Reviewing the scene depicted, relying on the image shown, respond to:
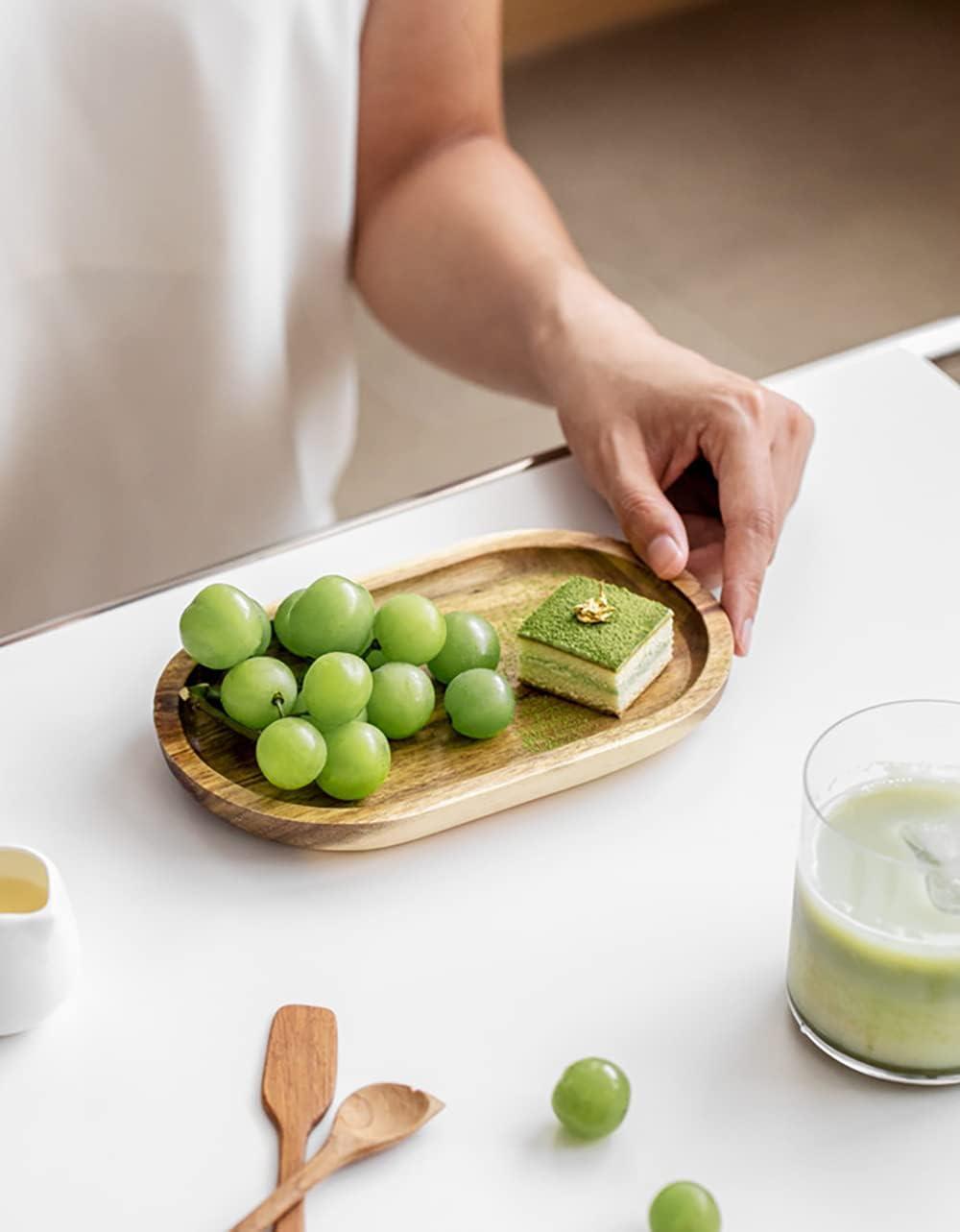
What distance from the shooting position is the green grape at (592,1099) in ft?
2.44

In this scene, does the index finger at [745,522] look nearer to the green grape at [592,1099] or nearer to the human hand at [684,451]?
the human hand at [684,451]

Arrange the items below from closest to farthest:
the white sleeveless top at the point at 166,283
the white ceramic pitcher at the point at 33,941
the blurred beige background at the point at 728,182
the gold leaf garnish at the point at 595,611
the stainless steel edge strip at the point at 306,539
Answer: the white ceramic pitcher at the point at 33,941, the gold leaf garnish at the point at 595,611, the stainless steel edge strip at the point at 306,539, the white sleeveless top at the point at 166,283, the blurred beige background at the point at 728,182

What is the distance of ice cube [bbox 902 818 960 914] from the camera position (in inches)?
28.7

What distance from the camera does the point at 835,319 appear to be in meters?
3.01

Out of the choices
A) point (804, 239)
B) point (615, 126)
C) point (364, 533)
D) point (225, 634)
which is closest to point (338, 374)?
point (364, 533)

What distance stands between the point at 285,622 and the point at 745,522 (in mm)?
326

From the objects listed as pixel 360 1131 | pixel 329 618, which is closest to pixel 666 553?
pixel 329 618

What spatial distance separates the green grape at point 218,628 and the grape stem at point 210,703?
18 millimetres

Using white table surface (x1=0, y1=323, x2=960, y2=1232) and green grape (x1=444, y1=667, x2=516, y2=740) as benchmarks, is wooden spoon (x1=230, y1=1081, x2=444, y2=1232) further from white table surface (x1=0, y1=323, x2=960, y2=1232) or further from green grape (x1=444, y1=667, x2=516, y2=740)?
green grape (x1=444, y1=667, x2=516, y2=740)

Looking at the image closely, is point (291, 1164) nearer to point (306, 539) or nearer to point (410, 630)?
point (410, 630)

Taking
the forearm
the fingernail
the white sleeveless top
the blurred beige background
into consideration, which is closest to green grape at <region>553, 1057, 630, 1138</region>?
the fingernail

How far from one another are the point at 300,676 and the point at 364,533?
0.20m

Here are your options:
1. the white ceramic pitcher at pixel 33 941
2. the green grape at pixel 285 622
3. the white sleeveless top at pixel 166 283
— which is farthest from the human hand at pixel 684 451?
the white ceramic pitcher at pixel 33 941

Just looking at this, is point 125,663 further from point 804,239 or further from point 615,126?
point 615,126
